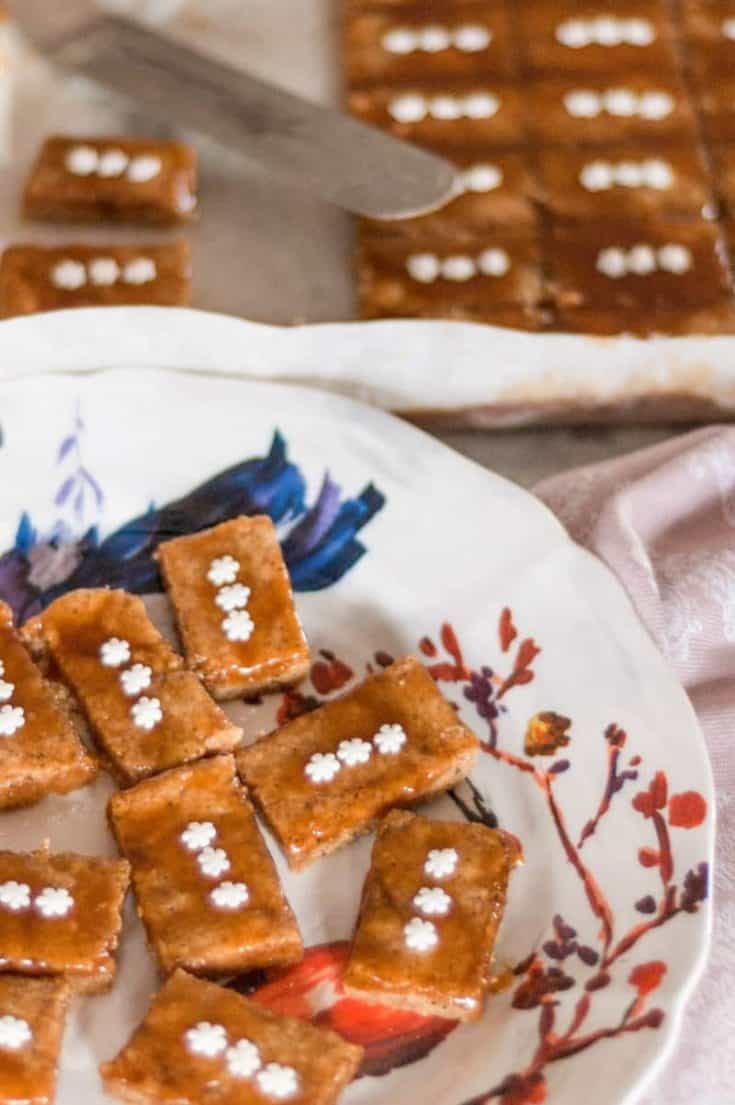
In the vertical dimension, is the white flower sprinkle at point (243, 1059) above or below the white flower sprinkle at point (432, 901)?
below

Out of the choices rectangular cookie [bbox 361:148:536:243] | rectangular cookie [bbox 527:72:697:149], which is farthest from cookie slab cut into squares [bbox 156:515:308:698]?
rectangular cookie [bbox 527:72:697:149]

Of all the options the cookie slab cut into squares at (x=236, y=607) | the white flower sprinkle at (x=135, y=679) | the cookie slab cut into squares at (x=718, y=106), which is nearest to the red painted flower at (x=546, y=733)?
the cookie slab cut into squares at (x=236, y=607)

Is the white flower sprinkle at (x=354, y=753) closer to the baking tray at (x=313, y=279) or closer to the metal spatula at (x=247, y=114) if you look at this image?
the baking tray at (x=313, y=279)

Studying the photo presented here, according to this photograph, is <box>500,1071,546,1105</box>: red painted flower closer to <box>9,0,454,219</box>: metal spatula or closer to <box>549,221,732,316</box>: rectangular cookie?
<box>549,221,732,316</box>: rectangular cookie

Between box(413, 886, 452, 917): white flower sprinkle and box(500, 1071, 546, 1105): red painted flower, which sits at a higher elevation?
box(413, 886, 452, 917): white flower sprinkle

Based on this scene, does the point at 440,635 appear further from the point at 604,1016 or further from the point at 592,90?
the point at 592,90

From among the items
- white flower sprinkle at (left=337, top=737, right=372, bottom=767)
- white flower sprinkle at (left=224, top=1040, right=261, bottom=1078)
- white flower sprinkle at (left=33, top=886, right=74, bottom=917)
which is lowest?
white flower sprinkle at (left=224, top=1040, right=261, bottom=1078)
